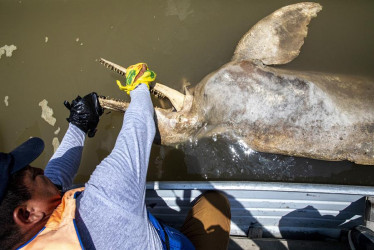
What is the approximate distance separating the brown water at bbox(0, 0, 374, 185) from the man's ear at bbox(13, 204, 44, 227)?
8.87 feet

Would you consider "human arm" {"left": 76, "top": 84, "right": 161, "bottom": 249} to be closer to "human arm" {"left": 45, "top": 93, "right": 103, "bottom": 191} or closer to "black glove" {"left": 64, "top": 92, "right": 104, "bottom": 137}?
"human arm" {"left": 45, "top": 93, "right": 103, "bottom": 191}

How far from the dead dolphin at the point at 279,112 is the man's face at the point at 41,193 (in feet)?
7.00

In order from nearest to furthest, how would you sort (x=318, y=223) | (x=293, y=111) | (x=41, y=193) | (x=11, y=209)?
(x=11, y=209) < (x=41, y=193) < (x=318, y=223) < (x=293, y=111)

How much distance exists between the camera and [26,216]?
4.95 ft

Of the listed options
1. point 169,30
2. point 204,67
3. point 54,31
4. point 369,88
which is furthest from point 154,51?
point 369,88

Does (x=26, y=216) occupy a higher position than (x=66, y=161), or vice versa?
(x=26, y=216)

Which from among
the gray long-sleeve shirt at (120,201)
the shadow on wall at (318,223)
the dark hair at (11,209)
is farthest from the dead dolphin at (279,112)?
the dark hair at (11,209)

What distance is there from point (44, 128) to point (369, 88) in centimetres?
519

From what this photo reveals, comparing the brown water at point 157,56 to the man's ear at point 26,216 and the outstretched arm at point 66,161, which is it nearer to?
the outstretched arm at point 66,161

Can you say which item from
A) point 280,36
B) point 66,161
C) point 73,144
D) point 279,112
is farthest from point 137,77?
point 280,36

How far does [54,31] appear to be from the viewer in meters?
5.35

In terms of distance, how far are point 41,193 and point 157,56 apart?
357cm

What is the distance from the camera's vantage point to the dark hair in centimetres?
141

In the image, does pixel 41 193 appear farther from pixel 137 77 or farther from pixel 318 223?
pixel 318 223
